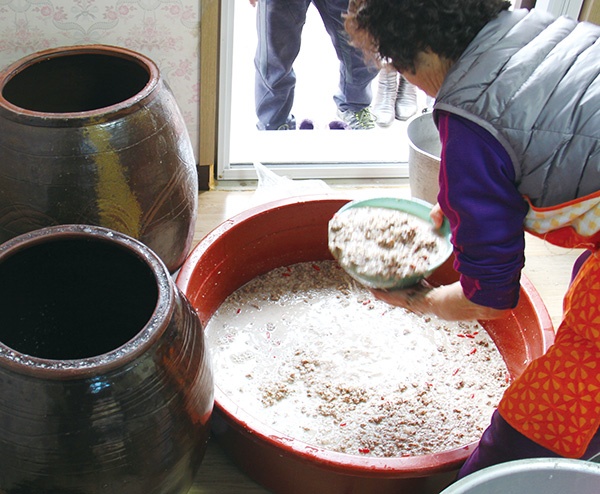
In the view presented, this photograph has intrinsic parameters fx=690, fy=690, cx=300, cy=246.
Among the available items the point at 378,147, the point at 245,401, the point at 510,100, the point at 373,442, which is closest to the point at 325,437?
the point at 373,442

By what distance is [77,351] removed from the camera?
1434mm

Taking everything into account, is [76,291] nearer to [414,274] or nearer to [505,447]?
[414,274]

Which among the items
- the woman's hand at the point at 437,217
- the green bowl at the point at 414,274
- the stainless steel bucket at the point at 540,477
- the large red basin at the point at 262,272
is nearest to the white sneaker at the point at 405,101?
the large red basin at the point at 262,272

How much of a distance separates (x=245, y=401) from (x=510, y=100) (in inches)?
38.2

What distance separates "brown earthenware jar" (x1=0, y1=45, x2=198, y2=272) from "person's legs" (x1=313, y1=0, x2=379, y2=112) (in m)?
1.05

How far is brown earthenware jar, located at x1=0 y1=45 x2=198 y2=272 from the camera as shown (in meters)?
1.45

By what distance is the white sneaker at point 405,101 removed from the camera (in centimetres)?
296

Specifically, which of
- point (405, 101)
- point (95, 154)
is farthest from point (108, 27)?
point (405, 101)

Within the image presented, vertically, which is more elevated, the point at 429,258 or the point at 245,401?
the point at 429,258

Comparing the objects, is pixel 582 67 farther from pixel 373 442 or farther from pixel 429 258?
pixel 373 442

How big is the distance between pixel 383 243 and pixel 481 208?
0.52 meters

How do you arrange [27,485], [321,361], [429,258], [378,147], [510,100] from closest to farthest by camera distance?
[510,100] < [27,485] < [429,258] < [321,361] < [378,147]

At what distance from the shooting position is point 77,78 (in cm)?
180

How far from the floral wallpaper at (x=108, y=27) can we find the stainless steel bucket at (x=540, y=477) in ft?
4.93
